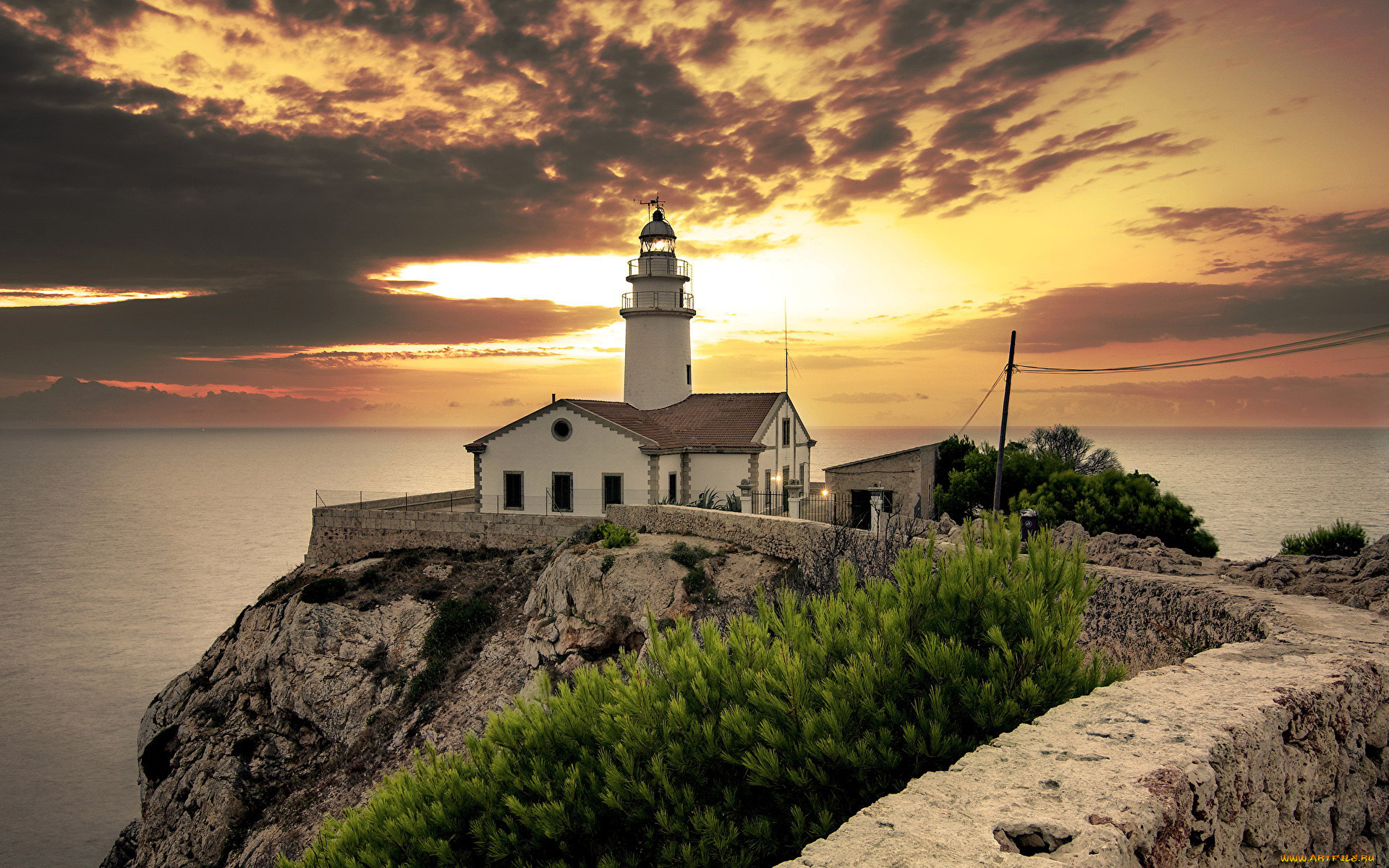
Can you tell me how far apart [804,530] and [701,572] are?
373cm

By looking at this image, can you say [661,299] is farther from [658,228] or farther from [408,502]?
[408,502]

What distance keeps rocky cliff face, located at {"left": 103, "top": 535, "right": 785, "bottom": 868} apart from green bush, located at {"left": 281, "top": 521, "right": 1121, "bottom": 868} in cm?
1302

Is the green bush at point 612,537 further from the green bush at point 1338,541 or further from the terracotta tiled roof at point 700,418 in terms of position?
the green bush at point 1338,541

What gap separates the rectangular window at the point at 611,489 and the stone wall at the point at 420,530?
62.4 inches

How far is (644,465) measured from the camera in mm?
30734

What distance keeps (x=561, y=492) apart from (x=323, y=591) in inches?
379

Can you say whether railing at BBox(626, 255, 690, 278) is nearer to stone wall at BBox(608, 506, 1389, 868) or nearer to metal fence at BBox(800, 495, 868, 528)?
metal fence at BBox(800, 495, 868, 528)

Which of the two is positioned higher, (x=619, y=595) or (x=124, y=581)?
(x=619, y=595)

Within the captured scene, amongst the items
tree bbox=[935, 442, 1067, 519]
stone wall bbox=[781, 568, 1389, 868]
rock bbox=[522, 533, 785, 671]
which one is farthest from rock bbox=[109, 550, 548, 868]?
stone wall bbox=[781, 568, 1389, 868]

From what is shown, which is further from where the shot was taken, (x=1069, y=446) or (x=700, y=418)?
(x=1069, y=446)

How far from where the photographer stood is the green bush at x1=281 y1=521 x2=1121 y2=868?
18.2ft

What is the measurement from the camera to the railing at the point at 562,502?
102 feet

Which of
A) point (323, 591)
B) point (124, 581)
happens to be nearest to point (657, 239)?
point (323, 591)

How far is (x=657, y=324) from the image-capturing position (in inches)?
1431
